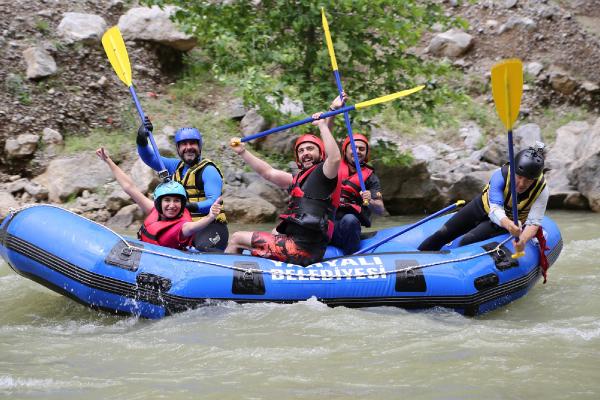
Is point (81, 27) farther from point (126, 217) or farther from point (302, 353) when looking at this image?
point (302, 353)

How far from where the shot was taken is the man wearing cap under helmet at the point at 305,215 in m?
4.57

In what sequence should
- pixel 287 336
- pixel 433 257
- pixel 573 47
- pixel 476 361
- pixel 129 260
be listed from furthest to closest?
pixel 573 47
pixel 433 257
pixel 129 260
pixel 287 336
pixel 476 361

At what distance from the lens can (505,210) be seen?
5.01 meters

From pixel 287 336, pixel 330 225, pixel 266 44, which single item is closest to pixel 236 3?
pixel 266 44

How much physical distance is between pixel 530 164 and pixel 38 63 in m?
7.14

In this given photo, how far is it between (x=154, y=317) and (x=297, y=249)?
964 millimetres

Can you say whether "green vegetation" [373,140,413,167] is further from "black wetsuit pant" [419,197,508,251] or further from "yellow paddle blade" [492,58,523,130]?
"yellow paddle blade" [492,58,523,130]

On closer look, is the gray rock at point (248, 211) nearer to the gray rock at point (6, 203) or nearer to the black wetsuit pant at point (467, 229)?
the gray rock at point (6, 203)

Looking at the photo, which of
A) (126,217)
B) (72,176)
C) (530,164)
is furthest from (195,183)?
(72,176)

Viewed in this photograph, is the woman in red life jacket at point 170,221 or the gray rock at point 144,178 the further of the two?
the gray rock at point 144,178

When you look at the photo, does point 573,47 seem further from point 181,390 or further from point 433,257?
point 181,390

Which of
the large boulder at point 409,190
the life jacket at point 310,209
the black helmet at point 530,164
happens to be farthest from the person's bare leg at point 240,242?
the large boulder at point 409,190

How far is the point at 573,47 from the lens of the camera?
12.5 meters

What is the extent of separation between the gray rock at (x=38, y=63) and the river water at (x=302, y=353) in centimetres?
521
